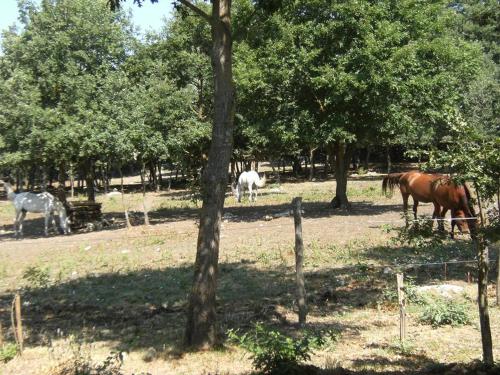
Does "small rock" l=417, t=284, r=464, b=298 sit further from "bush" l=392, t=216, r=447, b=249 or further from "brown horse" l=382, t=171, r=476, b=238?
"bush" l=392, t=216, r=447, b=249

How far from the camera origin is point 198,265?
7.56m

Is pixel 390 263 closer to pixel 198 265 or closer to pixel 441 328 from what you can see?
pixel 441 328

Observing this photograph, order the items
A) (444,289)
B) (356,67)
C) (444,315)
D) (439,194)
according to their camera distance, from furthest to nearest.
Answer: (356,67) → (439,194) → (444,289) → (444,315)

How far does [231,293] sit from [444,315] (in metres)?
4.19

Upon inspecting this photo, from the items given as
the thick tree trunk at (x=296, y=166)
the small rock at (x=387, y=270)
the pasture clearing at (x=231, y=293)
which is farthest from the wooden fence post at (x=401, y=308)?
the thick tree trunk at (x=296, y=166)

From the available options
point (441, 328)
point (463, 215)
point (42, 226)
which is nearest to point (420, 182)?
point (463, 215)

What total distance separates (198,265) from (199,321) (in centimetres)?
78

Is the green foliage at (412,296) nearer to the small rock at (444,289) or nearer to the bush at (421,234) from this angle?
the small rock at (444,289)

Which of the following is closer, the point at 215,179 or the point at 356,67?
the point at 215,179

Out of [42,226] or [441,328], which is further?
[42,226]

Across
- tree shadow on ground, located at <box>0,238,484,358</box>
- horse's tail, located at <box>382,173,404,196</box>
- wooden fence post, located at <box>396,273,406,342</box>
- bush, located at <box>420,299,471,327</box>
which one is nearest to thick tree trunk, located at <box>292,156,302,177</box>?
horse's tail, located at <box>382,173,404,196</box>

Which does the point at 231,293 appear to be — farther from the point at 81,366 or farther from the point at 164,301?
the point at 81,366

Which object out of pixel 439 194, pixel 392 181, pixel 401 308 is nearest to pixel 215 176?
pixel 401 308

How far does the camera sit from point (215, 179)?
750 centimetres
